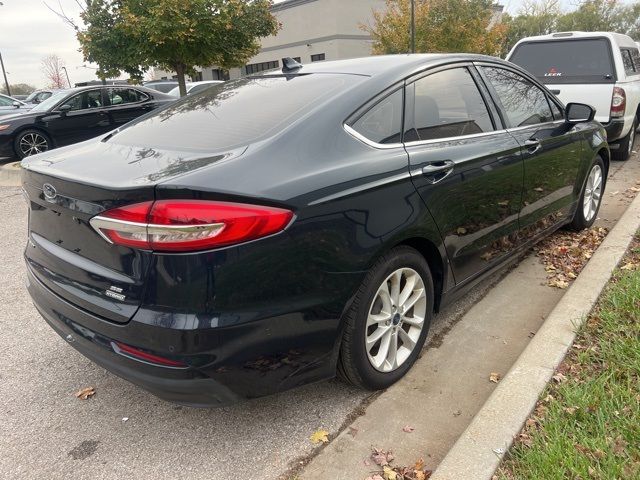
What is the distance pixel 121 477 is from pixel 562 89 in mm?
7396

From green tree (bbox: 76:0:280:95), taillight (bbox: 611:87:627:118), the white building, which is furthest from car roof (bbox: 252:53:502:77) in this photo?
the white building

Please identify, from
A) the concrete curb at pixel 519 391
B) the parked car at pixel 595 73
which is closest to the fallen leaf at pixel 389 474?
the concrete curb at pixel 519 391

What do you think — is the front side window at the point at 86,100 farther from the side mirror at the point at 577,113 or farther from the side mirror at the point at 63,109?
the side mirror at the point at 577,113

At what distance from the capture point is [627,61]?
792 centimetres

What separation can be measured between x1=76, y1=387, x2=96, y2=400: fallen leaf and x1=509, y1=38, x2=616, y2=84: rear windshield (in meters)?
7.30

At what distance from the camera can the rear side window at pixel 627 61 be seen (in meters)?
7.63

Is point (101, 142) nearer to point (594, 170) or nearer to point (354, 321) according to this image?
point (354, 321)

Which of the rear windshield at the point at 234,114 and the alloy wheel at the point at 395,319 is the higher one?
the rear windshield at the point at 234,114

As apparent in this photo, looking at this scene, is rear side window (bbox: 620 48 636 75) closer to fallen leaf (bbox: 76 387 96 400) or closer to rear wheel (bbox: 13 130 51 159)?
fallen leaf (bbox: 76 387 96 400)

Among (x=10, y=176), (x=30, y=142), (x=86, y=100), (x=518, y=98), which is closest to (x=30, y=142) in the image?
(x=30, y=142)

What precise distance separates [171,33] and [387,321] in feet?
28.3

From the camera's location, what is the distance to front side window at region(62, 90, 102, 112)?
10234mm

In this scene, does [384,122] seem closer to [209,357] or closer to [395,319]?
[395,319]

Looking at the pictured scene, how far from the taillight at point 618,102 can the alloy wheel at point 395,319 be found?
587 cm
